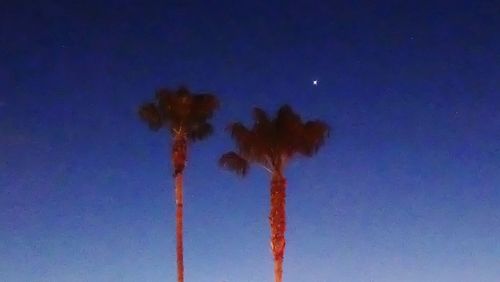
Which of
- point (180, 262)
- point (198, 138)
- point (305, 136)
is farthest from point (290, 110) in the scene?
point (180, 262)

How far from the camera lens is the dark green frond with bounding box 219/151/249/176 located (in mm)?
59750

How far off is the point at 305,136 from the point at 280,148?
1.29 metres

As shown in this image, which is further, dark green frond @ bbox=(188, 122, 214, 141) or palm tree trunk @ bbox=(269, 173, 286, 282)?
dark green frond @ bbox=(188, 122, 214, 141)

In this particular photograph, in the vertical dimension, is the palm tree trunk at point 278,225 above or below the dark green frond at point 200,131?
below

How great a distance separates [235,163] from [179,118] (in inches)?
138

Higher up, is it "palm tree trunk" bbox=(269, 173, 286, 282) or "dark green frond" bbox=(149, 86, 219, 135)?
"dark green frond" bbox=(149, 86, 219, 135)

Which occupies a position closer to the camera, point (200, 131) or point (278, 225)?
point (278, 225)

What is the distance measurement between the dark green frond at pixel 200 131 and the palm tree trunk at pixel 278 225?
15.6 ft

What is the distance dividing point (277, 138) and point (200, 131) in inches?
178

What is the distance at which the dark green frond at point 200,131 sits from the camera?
61.3m

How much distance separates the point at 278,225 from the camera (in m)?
59.0

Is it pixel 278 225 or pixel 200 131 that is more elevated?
pixel 200 131

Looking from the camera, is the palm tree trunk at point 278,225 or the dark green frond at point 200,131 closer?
the palm tree trunk at point 278,225

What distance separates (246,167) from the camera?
196 ft
